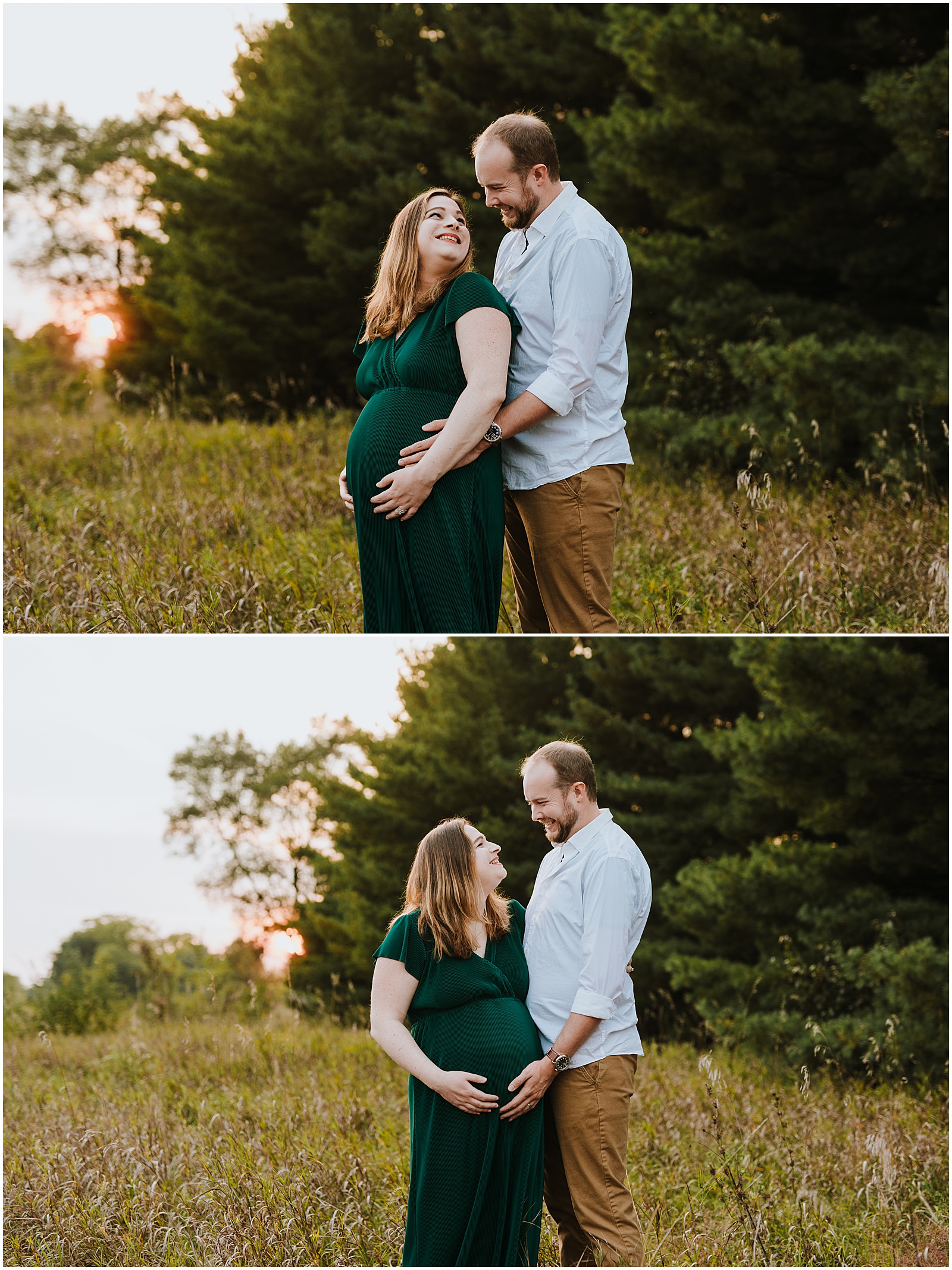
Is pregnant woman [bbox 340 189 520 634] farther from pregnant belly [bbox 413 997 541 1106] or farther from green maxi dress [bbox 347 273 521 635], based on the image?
pregnant belly [bbox 413 997 541 1106]

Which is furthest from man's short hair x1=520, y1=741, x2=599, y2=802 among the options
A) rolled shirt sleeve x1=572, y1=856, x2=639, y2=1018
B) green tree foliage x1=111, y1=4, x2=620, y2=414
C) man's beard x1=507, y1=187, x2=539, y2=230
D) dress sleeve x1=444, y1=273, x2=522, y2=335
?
green tree foliage x1=111, y1=4, x2=620, y2=414

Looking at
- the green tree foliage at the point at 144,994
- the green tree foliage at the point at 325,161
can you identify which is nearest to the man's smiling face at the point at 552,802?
the green tree foliage at the point at 144,994

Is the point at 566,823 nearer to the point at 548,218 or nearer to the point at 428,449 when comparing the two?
the point at 428,449

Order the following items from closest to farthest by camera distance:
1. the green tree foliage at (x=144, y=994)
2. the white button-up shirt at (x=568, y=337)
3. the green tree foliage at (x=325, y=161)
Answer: the white button-up shirt at (x=568, y=337)
the green tree foliage at (x=144, y=994)
the green tree foliage at (x=325, y=161)

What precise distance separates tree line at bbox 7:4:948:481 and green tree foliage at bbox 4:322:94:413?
1.40m

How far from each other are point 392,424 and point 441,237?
2.11 feet

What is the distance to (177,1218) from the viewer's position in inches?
146

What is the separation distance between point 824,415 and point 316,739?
16241mm

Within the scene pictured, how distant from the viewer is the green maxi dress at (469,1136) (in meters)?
3.01

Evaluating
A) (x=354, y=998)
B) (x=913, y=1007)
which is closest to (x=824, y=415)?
(x=913, y=1007)

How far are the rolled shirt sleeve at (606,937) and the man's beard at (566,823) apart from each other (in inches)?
7.8

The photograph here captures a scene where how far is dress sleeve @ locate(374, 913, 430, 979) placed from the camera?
3137 millimetres

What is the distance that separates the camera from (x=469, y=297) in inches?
121

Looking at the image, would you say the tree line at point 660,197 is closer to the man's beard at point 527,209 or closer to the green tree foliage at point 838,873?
the green tree foliage at point 838,873
